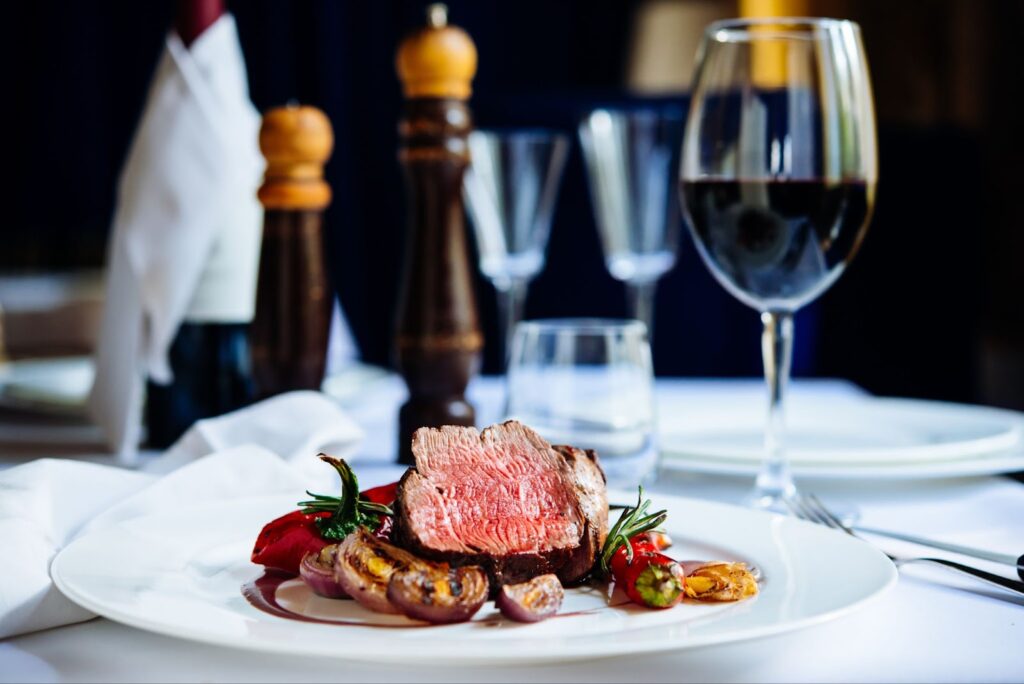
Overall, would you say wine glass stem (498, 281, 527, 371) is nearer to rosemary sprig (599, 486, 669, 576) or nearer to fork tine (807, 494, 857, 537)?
fork tine (807, 494, 857, 537)

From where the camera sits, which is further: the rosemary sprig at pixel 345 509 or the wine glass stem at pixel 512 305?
the wine glass stem at pixel 512 305

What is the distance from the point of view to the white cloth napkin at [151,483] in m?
0.67

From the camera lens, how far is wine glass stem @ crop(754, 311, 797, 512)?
0.98m

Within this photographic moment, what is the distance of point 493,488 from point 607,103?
7.92ft

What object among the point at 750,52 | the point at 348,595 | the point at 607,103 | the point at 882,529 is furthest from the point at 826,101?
the point at 607,103

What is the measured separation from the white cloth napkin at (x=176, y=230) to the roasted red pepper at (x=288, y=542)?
0.55 metres

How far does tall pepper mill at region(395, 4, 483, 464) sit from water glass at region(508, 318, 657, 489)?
0.84 ft

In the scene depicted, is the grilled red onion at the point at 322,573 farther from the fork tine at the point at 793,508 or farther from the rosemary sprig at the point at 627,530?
the fork tine at the point at 793,508

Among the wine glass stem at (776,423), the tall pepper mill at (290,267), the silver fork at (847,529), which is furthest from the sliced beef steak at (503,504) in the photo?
the tall pepper mill at (290,267)

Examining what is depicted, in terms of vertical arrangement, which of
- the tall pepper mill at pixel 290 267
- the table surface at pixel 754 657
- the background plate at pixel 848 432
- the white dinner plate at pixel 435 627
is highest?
the tall pepper mill at pixel 290 267

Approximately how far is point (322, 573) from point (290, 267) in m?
0.57

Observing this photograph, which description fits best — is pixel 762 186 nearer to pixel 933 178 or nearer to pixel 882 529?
pixel 882 529

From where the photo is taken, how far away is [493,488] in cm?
73

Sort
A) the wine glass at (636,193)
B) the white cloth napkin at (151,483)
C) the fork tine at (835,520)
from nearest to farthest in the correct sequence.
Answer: the white cloth napkin at (151,483), the fork tine at (835,520), the wine glass at (636,193)
